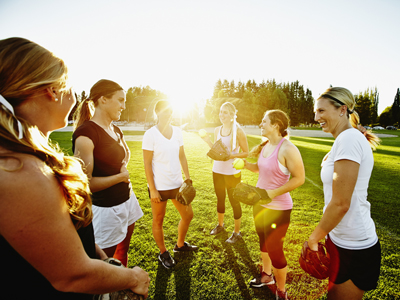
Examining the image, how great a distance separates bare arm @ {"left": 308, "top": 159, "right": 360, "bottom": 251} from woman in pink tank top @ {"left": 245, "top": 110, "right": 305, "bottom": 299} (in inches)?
26.8

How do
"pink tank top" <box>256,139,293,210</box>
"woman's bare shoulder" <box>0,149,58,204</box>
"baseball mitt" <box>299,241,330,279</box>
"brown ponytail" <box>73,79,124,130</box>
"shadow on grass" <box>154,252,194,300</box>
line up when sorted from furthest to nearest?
1. "shadow on grass" <box>154,252,194,300</box>
2. "pink tank top" <box>256,139,293,210</box>
3. "brown ponytail" <box>73,79,124,130</box>
4. "baseball mitt" <box>299,241,330,279</box>
5. "woman's bare shoulder" <box>0,149,58,204</box>

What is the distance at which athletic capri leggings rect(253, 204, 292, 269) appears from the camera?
2.54m

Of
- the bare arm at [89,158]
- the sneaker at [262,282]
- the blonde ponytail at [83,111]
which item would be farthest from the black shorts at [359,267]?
the blonde ponytail at [83,111]

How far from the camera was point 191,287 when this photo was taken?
3.01 metres

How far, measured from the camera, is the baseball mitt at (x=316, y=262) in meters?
1.96

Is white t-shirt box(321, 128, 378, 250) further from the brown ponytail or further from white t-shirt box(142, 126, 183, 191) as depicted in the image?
the brown ponytail

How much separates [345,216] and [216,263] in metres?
2.49

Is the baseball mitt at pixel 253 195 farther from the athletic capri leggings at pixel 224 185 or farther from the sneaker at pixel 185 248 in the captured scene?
the sneaker at pixel 185 248

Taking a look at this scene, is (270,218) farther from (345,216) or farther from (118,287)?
(118,287)

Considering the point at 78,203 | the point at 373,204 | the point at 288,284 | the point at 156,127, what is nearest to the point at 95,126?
the point at 156,127

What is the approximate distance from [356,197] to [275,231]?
1119mm

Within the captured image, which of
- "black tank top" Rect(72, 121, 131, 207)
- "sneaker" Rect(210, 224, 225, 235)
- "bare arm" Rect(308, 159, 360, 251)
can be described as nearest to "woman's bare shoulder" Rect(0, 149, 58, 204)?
"black tank top" Rect(72, 121, 131, 207)

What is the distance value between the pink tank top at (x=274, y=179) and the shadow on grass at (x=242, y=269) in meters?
1.42

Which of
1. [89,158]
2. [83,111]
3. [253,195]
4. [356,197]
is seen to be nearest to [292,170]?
[253,195]
